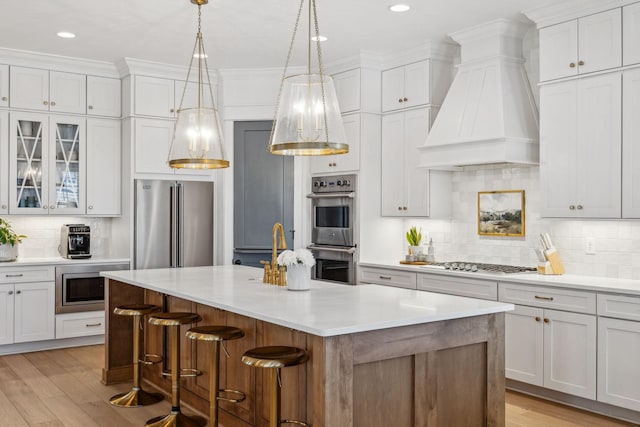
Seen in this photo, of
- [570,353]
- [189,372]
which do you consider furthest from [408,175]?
[189,372]

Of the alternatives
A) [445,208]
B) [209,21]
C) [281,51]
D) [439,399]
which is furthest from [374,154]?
[439,399]

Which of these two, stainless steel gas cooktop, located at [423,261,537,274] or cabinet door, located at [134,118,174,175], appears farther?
cabinet door, located at [134,118,174,175]

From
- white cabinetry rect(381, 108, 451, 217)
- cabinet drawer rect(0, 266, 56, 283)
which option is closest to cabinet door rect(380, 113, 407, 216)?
white cabinetry rect(381, 108, 451, 217)

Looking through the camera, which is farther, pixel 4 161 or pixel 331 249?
pixel 331 249

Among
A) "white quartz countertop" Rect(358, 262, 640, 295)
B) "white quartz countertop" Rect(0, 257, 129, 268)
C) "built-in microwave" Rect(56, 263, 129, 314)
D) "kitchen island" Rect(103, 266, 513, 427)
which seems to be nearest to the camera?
"kitchen island" Rect(103, 266, 513, 427)

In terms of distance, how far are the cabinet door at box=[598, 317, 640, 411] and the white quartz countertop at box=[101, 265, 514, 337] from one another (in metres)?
1.15

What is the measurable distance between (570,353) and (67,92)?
17.3 ft

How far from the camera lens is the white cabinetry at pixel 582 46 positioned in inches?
166

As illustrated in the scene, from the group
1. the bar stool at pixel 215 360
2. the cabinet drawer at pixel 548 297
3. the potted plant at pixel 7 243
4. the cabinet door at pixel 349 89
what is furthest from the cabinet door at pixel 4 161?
the cabinet drawer at pixel 548 297

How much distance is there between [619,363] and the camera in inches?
155

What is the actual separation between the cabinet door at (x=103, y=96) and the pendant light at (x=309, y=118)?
12.4 feet

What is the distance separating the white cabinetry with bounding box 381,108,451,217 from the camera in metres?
5.66

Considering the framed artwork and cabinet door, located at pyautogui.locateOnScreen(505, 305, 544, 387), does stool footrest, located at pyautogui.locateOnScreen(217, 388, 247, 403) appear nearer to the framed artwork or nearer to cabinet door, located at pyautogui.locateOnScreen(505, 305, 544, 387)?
cabinet door, located at pyautogui.locateOnScreen(505, 305, 544, 387)

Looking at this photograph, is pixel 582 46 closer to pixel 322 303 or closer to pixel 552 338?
pixel 552 338
